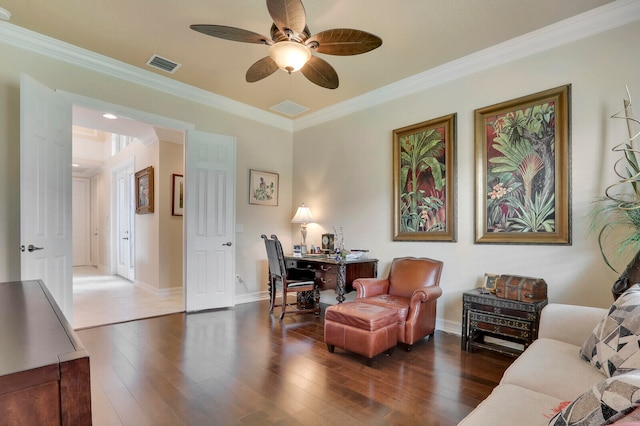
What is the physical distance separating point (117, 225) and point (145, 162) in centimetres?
255

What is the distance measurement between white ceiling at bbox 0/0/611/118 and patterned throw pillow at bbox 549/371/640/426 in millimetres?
2716

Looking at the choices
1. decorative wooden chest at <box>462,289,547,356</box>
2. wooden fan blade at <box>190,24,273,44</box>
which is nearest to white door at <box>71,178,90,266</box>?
wooden fan blade at <box>190,24,273,44</box>

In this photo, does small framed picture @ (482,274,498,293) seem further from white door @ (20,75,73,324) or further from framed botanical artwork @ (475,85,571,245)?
white door @ (20,75,73,324)

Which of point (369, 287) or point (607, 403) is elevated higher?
point (607, 403)

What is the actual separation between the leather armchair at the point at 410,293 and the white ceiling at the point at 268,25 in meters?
2.18

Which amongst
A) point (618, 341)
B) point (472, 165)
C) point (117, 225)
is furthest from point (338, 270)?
point (117, 225)

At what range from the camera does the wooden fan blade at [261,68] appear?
8.56 feet

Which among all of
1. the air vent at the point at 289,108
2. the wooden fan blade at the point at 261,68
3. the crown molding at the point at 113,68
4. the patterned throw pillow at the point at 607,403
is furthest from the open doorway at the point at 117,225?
the patterned throw pillow at the point at 607,403

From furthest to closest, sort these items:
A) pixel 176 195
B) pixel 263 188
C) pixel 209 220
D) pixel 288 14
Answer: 1. pixel 176 195
2. pixel 263 188
3. pixel 209 220
4. pixel 288 14

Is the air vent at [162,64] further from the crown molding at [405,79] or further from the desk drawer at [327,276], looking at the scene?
the desk drawer at [327,276]

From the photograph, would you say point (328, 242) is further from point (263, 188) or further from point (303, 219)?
point (263, 188)

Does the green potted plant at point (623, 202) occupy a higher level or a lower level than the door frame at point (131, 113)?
lower

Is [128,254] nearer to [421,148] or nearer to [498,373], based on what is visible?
[421,148]

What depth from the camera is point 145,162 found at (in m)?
5.80
